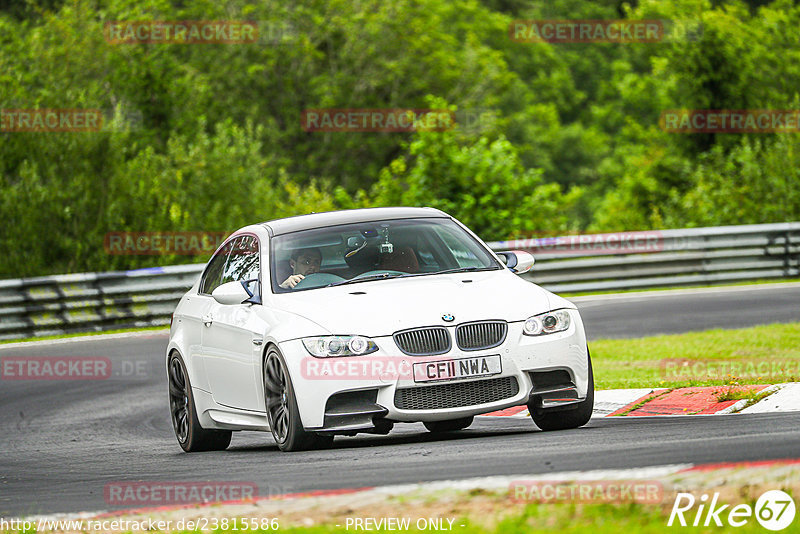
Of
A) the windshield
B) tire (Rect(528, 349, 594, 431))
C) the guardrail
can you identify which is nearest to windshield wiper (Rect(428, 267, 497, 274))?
the windshield

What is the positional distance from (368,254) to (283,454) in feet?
5.51

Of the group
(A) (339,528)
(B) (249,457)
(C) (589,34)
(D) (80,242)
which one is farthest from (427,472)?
(C) (589,34)

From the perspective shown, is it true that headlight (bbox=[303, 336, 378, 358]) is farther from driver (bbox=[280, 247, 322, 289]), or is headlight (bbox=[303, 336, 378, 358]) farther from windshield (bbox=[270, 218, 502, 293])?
driver (bbox=[280, 247, 322, 289])

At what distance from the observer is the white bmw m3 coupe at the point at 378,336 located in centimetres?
856

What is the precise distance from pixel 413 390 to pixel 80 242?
16715mm

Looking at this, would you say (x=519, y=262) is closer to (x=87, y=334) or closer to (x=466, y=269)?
(x=466, y=269)

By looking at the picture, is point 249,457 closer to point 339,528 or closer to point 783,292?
point 339,528

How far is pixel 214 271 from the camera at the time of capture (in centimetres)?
1104

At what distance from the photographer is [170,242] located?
82.2 feet

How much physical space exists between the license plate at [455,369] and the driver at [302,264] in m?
1.47

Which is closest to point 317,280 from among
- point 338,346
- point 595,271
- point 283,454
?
point 338,346

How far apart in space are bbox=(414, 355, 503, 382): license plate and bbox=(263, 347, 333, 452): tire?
79 centimetres

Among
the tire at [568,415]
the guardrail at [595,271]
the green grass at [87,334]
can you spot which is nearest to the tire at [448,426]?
the tire at [568,415]

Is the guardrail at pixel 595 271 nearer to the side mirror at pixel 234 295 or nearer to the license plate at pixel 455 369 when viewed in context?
the side mirror at pixel 234 295
